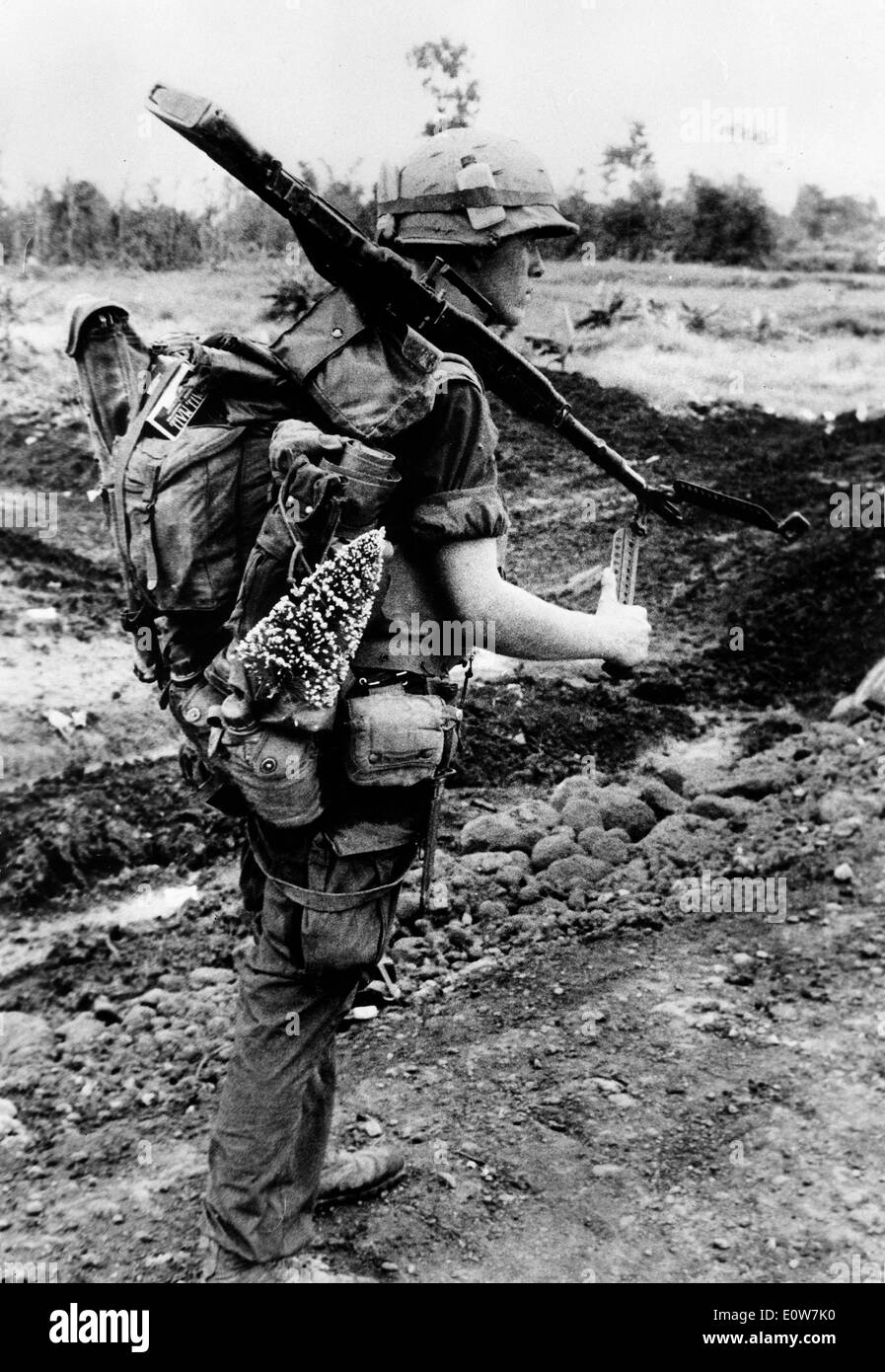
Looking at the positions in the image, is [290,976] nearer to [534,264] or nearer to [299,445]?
[299,445]

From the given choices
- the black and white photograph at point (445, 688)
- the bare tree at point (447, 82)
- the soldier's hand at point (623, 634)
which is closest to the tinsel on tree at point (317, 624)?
the black and white photograph at point (445, 688)

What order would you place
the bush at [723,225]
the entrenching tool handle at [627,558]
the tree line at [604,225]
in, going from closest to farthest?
1. the entrenching tool handle at [627,558]
2. the tree line at [604,225]
3. the bush at [723,225]

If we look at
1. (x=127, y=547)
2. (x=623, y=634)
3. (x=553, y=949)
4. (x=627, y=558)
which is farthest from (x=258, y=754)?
(x=553, y=949)

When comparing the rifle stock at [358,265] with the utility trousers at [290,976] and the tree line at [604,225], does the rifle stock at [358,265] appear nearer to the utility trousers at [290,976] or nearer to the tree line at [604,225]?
the utility trousers at [290,976]

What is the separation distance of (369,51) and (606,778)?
251 cm

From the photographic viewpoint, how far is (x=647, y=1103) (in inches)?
126

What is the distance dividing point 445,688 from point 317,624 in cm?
49

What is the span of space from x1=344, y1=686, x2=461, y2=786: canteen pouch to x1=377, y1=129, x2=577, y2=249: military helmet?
91 centimetres

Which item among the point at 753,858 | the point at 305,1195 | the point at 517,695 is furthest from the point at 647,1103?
the point at 517,695

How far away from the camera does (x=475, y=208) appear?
2.42 metres

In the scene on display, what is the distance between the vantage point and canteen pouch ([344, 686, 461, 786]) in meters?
2.40

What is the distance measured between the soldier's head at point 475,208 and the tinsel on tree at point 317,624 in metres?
0.67

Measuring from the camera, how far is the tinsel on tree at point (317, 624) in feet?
7.19

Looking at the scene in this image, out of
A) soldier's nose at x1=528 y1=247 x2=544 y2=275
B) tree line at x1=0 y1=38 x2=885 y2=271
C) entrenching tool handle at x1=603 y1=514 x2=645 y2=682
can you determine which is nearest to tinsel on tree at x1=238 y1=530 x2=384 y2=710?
soldier's nose at x1=528 y1=247 x2=544 y2=275
